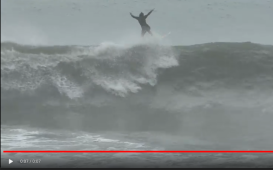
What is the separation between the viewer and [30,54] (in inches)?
507

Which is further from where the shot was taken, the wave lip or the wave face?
the wave lip

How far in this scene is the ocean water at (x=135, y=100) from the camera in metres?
8.70

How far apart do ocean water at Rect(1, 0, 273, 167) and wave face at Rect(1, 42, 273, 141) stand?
3 cm

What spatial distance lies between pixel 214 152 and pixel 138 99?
14.3ft

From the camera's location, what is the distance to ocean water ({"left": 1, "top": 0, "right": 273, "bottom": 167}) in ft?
28.5

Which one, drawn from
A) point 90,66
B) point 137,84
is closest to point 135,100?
point 137,84

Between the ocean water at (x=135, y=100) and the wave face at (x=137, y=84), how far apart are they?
0.11 feet

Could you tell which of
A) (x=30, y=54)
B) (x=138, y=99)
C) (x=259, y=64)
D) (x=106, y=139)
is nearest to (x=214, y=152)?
(x=106, y=139)

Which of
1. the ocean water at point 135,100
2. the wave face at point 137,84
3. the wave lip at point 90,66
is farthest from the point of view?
the wave lip at point 90,66

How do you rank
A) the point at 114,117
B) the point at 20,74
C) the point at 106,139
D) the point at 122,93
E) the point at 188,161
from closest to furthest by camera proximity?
the point at 188,161 < the point at 106,139 < the point at 20,74 < the point at 114,117 < the point at 122,93

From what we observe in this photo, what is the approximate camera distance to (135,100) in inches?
535

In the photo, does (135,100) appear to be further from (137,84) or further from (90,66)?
(90,66)

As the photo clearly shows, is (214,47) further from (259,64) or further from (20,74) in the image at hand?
(20,74)

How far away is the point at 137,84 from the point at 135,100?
718 mm
